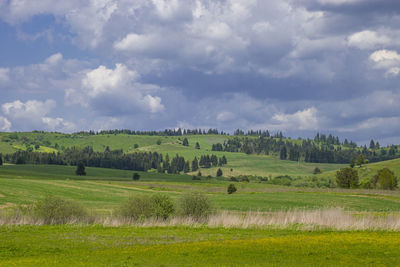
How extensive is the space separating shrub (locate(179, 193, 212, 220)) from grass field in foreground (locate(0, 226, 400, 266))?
332 inches

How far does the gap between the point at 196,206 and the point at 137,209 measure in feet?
17.8

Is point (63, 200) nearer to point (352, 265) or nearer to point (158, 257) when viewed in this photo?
point (158, 257)

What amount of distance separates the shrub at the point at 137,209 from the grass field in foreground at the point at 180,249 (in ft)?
23.7

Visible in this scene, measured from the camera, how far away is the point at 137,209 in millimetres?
39219

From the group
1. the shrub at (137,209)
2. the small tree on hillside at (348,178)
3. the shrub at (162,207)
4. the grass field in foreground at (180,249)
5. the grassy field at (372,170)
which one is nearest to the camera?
the grass field in foreground at (180,249)

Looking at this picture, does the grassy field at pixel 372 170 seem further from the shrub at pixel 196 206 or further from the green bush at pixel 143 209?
the green bush at pixel 143 209

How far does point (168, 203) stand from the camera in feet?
134

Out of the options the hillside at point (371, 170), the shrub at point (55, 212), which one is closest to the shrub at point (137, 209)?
the shrub at point (55, 212)

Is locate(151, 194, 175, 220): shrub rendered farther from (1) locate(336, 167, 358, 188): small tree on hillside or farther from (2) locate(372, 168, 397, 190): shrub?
(2) locate(372, 168, 397, 190): shrub

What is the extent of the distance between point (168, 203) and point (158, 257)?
1957 centimetres

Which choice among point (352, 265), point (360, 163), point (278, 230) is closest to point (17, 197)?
point (278, 230)

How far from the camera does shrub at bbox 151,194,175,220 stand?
3967cm

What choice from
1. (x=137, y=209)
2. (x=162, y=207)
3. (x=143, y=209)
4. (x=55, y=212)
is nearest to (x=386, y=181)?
(x=162, y=207)

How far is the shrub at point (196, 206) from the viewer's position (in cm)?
4050
